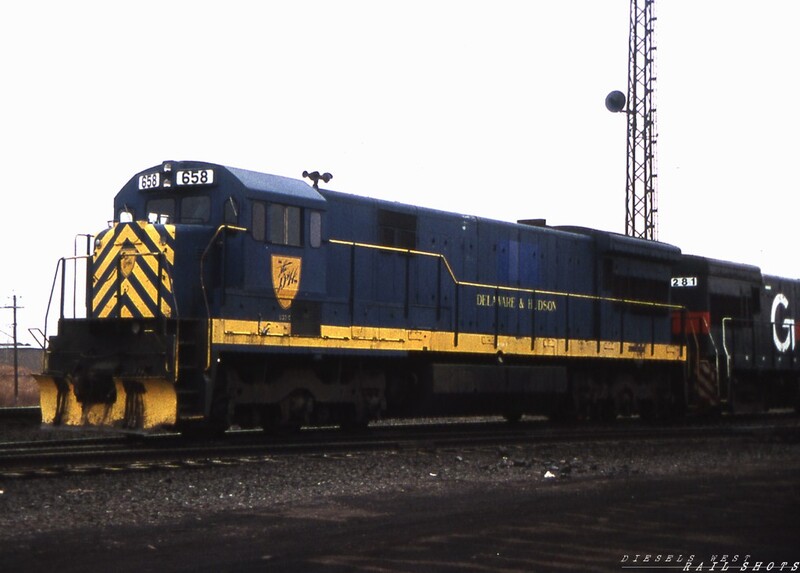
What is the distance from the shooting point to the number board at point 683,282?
83.4ft

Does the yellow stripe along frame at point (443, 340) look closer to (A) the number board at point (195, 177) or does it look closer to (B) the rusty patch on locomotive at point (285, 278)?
(B) the rusty patch on locomotive at point (285, 278)

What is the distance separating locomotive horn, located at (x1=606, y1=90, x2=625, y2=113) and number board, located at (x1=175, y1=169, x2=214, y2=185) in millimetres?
15950

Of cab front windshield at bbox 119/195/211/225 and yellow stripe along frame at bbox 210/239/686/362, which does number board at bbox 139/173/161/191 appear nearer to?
cab front windshield at bbox 119/195/211/225

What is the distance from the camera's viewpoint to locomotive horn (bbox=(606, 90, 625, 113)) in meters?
28.4

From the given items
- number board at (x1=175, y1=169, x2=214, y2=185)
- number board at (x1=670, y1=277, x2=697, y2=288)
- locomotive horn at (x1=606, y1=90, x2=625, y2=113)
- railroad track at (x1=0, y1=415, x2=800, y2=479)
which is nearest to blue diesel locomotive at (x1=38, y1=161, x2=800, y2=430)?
number board at (x1=175, y1=169, x2=214, y2=185)

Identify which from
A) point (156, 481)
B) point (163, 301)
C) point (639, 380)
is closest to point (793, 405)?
point (639, 380)

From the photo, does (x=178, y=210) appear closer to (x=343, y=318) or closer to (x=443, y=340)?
(x=343, y=318)

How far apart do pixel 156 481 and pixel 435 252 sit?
9.14 metres

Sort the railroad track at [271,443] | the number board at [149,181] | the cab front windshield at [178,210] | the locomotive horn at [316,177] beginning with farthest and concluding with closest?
1. the locomotive horn at [316,177]
2. the number board at [149,181]
3. the cab front windshield at [178,210]
4. the railroad track at [271,443]

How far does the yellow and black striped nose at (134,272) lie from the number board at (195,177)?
772 mm

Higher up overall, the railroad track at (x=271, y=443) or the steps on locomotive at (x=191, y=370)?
the steps on locomotive at (x=191, y=370)

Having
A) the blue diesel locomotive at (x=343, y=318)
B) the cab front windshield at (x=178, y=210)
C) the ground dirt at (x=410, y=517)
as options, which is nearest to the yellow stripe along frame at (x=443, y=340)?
the blue diesel locomotive at (x=343, y=318)

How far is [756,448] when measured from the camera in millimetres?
15125

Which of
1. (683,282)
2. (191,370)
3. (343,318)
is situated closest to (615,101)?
(683,282)
